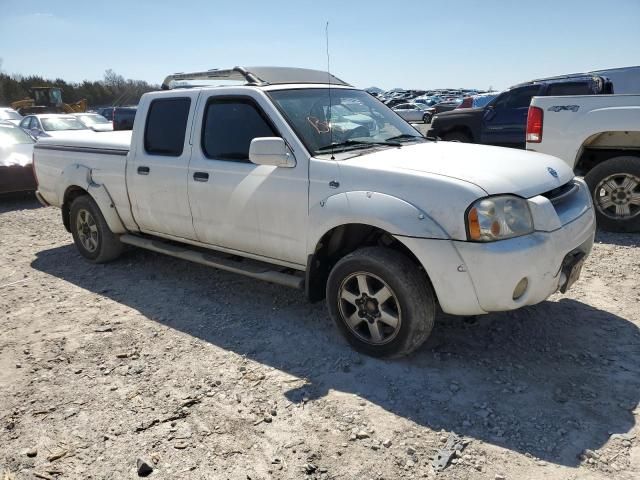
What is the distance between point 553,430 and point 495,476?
1.64ft

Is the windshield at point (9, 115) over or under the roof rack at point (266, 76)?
over

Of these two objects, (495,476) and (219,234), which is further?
(219,234)

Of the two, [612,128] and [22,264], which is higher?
[612,128]

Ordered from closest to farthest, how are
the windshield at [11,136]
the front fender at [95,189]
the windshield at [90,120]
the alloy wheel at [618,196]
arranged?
the front fender at [95,189] < the alloy wheel at [618,196] < the windshield at [11,136] < the windshield at [90,120]

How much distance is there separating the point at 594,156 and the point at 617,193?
0.69 meters

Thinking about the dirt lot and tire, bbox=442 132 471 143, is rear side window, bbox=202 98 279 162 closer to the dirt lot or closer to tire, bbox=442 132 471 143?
the dirt lot

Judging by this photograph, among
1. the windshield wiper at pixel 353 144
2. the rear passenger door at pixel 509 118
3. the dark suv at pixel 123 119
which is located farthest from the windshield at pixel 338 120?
the dark suv at pixel 123 119

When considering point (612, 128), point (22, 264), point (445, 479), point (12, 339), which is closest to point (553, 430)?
point (445, 479)

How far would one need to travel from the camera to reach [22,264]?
5.96 meters

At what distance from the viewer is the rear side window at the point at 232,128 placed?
391 cm

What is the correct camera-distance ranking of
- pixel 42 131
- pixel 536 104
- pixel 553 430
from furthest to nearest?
pixel 42 131
pixel 536 104
pixel 553 430

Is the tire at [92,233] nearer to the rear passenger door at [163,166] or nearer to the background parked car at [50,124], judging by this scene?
the rear passenger door at [163,166]

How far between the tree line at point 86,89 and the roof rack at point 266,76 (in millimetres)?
45986

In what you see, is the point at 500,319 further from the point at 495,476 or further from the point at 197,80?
the point at 197,80
